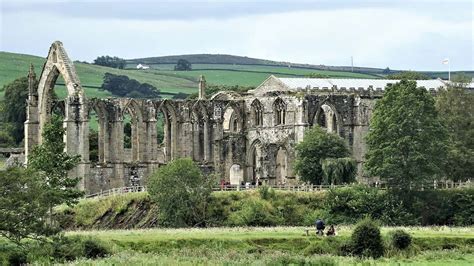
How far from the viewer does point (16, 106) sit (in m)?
163

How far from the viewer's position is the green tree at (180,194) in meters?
106

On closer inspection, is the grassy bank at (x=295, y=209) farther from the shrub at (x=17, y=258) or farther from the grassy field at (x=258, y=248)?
the shrub at (x=17, y=258)

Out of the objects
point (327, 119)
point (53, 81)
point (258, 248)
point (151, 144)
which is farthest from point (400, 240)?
point (53, 81)

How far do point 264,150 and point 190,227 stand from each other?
82.3 feet

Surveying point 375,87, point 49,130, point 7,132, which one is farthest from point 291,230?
point 7,132

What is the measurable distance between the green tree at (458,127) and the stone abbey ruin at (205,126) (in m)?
9.73

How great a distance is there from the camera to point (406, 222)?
107 m

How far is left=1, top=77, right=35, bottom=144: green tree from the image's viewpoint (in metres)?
162

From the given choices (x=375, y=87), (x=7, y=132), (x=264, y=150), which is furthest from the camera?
(x=7, y=132)

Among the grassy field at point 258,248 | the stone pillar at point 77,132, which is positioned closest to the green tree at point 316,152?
the stone pillar at point 77,132

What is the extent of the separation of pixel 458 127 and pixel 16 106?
59.3m

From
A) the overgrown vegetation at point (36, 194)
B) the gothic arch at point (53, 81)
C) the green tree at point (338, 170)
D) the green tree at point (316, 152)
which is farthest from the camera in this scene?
the gothic arch at point (53, 81)

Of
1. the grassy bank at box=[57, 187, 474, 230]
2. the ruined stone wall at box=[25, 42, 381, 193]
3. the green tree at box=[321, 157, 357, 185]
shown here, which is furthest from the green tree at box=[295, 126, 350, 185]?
the grassy bank at box=[57, 187, 474, 230]

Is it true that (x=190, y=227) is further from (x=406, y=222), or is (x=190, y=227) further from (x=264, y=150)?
(x=264, y=150)
